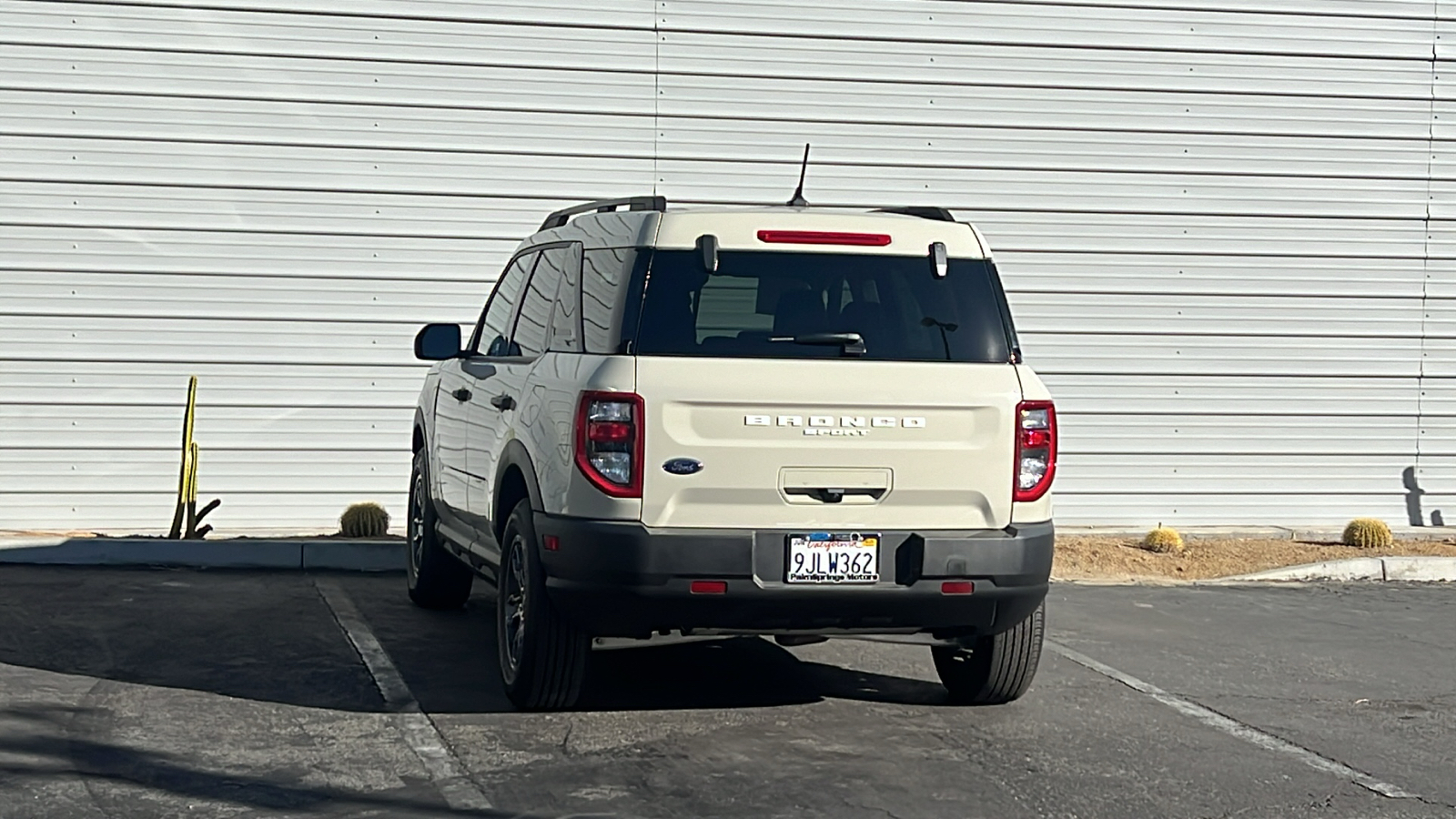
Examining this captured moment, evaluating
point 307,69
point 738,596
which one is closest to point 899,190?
point 307,69

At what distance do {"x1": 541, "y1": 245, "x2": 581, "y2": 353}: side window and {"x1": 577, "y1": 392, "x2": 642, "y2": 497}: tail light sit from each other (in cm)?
53

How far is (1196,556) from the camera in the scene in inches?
483

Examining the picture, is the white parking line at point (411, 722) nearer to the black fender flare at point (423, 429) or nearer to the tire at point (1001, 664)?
the black fender flare at point (423, 429)

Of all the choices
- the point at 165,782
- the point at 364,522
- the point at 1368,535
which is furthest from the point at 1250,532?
the point at 165,782

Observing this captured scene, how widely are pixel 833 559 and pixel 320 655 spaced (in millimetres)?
2713

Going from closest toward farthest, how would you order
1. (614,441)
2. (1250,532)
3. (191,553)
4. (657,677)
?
(614,441) < (657,677) < (191,553) < (1250,532)

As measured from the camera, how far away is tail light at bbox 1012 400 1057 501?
21.1 feet

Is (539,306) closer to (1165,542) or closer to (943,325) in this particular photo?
(943,325)

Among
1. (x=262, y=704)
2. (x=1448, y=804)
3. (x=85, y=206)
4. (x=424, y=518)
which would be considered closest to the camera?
(x=1448, y=804)

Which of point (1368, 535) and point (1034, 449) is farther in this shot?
point (1368, 535)

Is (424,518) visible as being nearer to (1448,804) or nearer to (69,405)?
(69,405)

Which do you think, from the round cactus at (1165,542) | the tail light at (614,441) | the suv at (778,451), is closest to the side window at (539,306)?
the suv at (778,451)

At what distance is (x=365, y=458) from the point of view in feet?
40.7

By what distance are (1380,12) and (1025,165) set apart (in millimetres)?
3020
